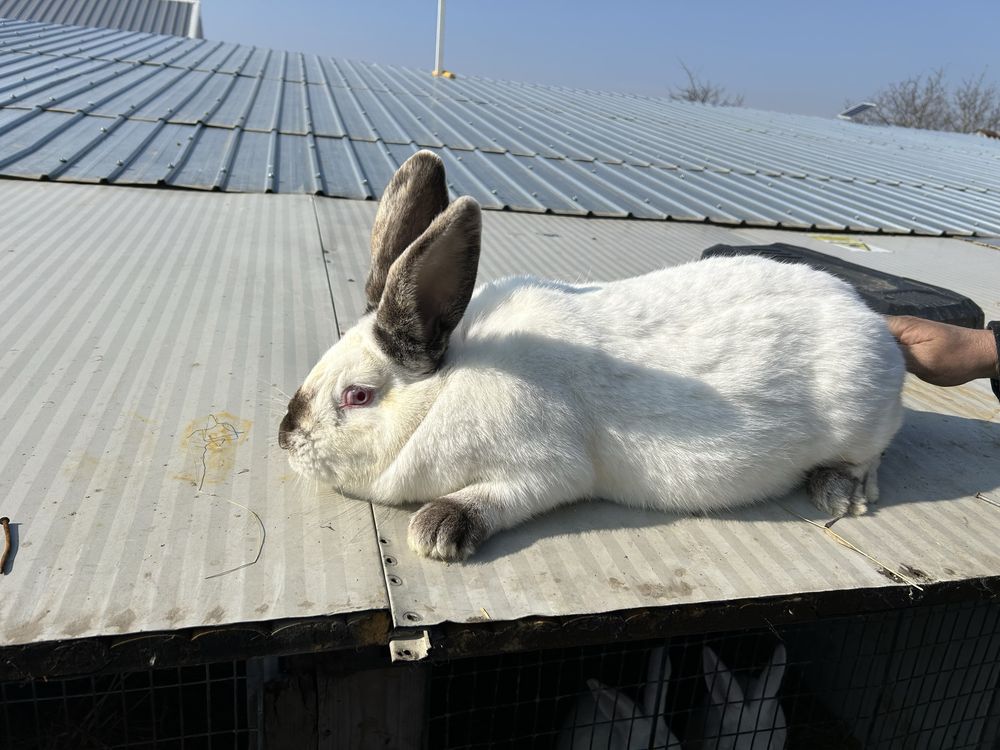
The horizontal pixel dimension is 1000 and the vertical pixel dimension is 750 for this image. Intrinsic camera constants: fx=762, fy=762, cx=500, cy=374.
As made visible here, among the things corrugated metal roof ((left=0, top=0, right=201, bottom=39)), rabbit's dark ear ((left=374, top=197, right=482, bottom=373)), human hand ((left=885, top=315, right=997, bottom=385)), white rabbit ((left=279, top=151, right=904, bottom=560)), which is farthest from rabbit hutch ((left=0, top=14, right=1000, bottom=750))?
corrugated metal roof ((left=0, top=0, right=201, bottom=39))

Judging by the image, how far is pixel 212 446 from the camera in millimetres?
2465

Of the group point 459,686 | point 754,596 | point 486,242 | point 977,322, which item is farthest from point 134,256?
point 977,322

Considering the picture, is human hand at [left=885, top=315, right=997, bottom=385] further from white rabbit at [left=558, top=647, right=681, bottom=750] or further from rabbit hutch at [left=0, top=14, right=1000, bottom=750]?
white rabbit at [left=558, top=647, right=681, bottom=750]

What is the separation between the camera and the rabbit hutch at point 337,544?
75.2 inches

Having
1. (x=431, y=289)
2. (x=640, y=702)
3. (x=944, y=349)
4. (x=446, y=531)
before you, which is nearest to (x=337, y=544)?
(x=446, y=531)

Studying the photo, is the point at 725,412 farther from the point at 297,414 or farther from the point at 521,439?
the point at 297,414

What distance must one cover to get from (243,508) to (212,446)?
0.35 m

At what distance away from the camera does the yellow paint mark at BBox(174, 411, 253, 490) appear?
232cm

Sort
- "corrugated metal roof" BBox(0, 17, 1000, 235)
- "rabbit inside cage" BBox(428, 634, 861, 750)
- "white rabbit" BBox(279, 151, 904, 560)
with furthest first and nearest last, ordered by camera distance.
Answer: "corrugated metal roof" BBox(0, 17, 1000, 235)
"rabbit inside cage" BBox(428, 634, 861, 750)
"white rabbit" BBox(279, 151, 904, 560)

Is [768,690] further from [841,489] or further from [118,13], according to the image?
[118,13]

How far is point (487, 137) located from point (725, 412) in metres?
6.28

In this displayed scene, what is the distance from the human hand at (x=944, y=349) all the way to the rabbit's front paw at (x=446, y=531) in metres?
1.84

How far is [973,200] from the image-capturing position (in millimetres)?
8281

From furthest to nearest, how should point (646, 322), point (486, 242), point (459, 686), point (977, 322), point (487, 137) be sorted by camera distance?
point (487, 137)
point (486, 242)
point (977, 322)
point (459, 686)
point (646, 322)
